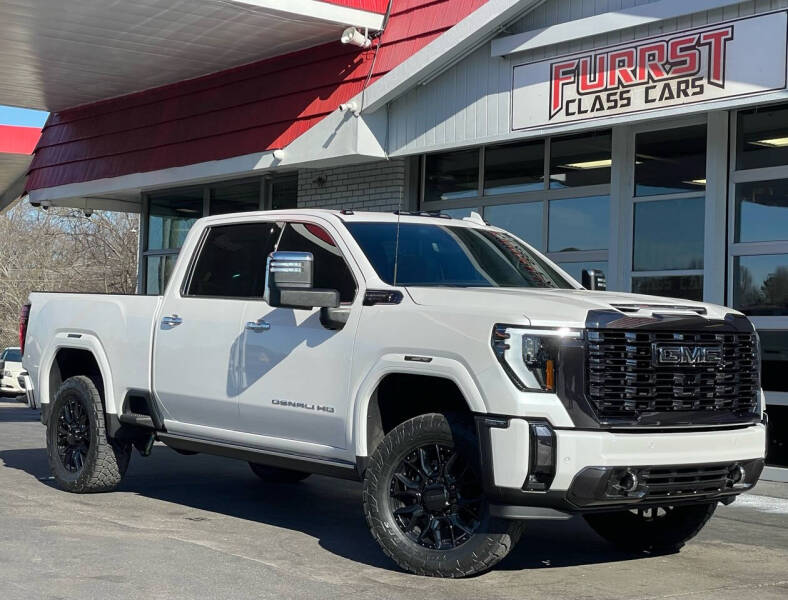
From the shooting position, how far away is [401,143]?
47.5ft

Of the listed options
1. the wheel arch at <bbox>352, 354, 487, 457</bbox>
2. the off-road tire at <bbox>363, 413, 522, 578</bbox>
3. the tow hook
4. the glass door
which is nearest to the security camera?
the glass door

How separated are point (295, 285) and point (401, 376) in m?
0.80

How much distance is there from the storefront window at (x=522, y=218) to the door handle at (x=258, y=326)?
7164 millimetres


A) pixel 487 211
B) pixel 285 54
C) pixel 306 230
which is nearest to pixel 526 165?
pixel 487 211

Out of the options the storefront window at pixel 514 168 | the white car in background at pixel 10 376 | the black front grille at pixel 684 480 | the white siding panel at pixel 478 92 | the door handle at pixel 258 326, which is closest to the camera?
the black front grille at pixel 684 480

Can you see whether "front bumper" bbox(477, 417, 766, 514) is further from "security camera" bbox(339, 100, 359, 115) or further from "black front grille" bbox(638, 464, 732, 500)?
"security camera" bbox(339, 100, 359, 115)

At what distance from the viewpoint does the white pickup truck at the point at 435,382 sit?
585 centimetres

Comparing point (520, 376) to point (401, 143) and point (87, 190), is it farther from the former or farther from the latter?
point (87, 190)

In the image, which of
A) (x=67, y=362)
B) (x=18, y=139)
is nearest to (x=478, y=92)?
(x=67, y=362)

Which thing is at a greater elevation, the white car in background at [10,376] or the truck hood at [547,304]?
the truck hood at [547,304]

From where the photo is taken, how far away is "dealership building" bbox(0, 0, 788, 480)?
11562 millimetres

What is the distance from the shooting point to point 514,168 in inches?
576

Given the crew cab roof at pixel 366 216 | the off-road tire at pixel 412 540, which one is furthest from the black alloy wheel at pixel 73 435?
the off-road tire at pixel 412 540

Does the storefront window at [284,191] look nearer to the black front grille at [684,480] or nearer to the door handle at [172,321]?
the door handle at [172,321]
